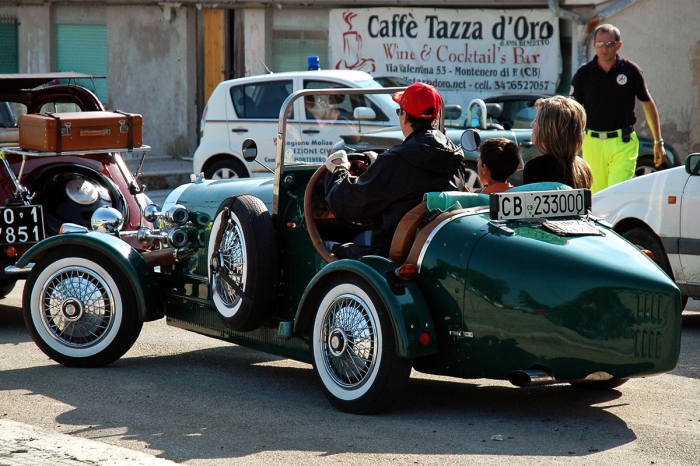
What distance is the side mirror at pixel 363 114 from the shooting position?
7.00m

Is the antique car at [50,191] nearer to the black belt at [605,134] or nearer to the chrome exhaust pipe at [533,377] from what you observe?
the black belt at [605,134]

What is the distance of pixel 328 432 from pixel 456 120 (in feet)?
29.8

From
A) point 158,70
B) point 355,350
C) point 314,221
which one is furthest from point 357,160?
point 158,70

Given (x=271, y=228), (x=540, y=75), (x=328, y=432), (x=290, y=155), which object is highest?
(x=540, y=75)

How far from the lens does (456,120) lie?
542 inches

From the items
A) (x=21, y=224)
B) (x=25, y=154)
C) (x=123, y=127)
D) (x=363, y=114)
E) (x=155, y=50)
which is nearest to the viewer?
(x=363, y=114)

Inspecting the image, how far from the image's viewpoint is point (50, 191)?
27.6ft

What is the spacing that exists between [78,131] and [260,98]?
6903 mm

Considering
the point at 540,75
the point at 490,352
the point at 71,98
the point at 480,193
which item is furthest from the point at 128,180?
the point at 540,75

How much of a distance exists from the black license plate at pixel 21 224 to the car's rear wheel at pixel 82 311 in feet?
4.29

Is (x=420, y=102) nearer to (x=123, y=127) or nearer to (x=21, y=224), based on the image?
(x=21, y=224)

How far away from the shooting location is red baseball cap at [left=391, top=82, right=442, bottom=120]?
18.7ft

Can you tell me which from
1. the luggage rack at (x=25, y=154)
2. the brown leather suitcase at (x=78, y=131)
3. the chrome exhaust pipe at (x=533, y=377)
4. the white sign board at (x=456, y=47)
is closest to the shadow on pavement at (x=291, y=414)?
the chrome exhaust pipe at (x=533, y=377)

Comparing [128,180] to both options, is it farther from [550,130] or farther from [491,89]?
[491,89]
